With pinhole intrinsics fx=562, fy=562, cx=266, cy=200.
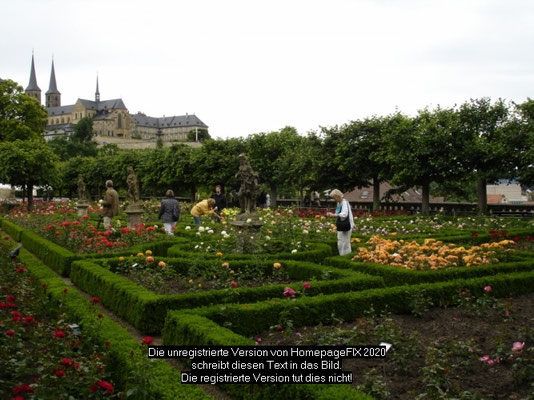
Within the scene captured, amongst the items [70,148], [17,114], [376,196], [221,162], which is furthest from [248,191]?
[70,148]

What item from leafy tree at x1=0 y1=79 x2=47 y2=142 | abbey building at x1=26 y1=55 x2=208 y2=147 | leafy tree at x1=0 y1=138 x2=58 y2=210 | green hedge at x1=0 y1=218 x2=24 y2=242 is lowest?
green hedge at x1=0 y1=218 x2=24 y2=242

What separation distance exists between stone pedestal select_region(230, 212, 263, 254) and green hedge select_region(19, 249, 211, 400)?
4.65 m

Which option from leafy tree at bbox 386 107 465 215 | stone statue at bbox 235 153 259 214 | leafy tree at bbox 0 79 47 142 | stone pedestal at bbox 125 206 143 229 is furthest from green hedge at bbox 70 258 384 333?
leafy tree at bbox 0 79 47 142

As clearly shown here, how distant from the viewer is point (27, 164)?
28.1 meters

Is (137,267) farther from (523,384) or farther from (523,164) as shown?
(523,164)

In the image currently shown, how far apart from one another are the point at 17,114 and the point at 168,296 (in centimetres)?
4265

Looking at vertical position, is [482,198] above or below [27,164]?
below

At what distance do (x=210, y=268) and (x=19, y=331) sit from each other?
178 inches

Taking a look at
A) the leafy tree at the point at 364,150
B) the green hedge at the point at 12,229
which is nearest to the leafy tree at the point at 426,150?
the leafy tree at the point at 364,150

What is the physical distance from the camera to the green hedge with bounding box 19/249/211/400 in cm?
473

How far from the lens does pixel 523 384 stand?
493cm

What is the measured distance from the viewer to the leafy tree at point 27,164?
2756 centimetres

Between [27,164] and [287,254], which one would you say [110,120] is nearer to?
[27,164]

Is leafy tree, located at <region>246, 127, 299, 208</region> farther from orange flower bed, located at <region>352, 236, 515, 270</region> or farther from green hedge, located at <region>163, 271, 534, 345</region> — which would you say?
green hedge, located at <region>163, 271, 534, 345</region>
